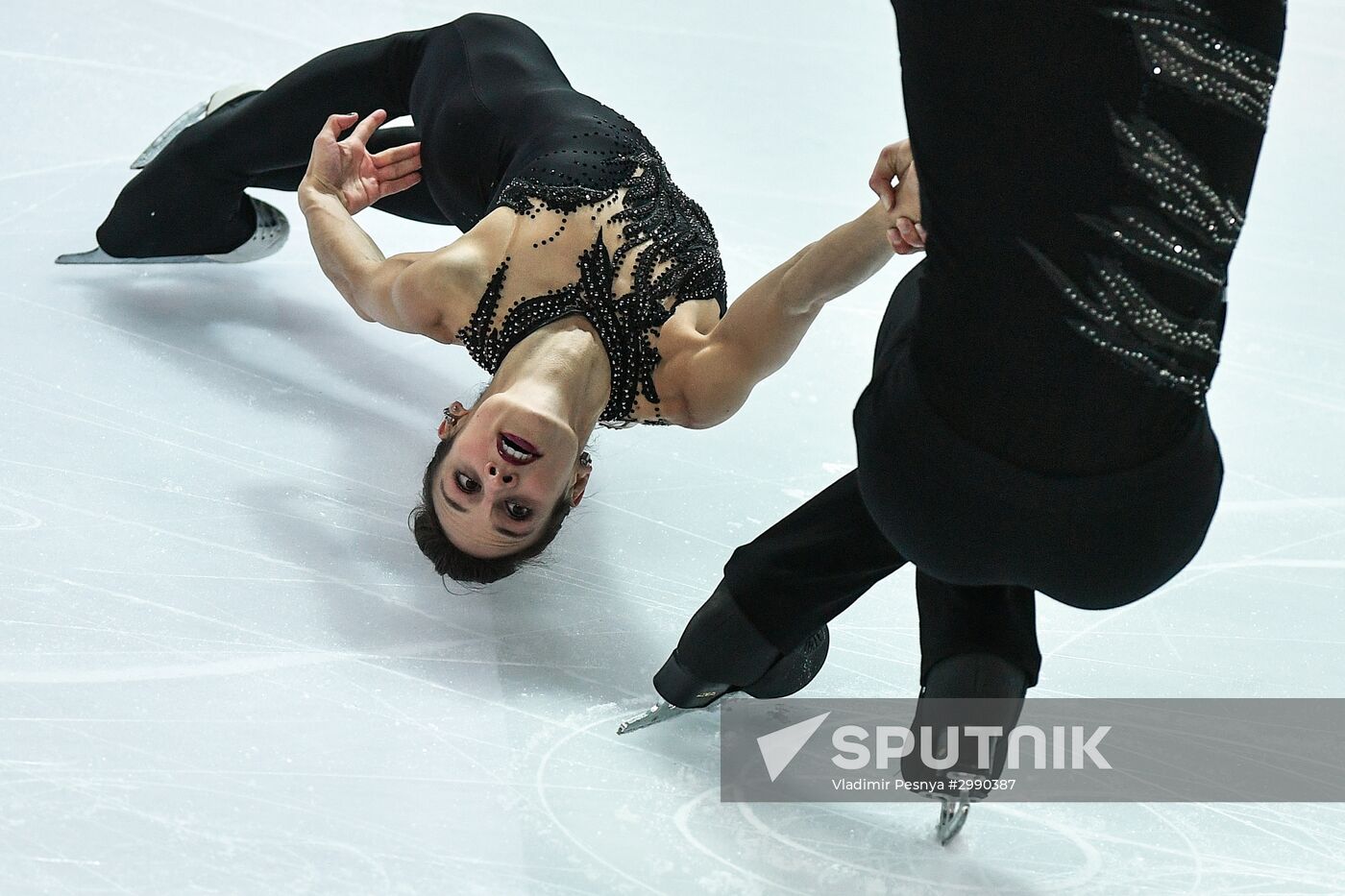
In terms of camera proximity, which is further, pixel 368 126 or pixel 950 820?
pixel 368 126

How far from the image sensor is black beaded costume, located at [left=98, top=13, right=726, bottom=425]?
2.41 metres

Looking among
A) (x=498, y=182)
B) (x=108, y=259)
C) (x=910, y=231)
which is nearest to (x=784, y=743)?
(x=910, y=231)

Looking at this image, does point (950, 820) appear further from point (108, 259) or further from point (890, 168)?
point (108, 259)

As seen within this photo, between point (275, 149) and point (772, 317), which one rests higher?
point (772, 317)

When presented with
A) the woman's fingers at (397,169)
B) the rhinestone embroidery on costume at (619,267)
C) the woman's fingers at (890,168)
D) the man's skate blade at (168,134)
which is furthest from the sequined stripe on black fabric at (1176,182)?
the man's skate blade at (168,134)

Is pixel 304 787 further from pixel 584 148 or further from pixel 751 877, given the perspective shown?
pixel 584 148

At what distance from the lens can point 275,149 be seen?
117 inches

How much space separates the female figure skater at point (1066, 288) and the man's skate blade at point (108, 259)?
6.71 feet

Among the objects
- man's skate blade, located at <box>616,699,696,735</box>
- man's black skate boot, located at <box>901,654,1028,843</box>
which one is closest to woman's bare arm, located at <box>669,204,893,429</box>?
man's skate blade, located at <box>616,699,696,735</box>

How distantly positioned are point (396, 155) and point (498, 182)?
19 centimetres

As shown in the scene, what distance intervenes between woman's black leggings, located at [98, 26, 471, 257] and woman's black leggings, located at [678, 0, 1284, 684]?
147 cm

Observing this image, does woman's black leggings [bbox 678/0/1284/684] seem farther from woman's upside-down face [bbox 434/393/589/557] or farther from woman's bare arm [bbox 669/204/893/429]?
woman's upside-down face [bbox 434/393/589/557]

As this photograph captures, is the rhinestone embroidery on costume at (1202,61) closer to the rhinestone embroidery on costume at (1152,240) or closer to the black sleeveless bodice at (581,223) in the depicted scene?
the rhinestone embroidery on costume at (1152,240)

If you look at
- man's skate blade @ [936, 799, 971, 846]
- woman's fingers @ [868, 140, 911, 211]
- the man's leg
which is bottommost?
man's skate blade @ [936, 799, 971, 846]
